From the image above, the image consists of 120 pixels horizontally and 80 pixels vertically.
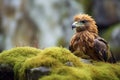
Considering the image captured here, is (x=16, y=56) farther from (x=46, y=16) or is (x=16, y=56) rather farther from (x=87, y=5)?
(x=87, y=5)

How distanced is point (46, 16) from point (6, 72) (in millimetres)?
11907

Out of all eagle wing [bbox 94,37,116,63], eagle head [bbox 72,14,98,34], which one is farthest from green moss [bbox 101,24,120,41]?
eagle wing [bbox 94,37,116,63]

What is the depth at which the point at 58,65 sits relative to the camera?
21.6 ft

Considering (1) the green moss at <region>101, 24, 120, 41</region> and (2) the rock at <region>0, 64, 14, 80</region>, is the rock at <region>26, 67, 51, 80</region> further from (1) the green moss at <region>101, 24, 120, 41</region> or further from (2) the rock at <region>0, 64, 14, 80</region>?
(1) the green moss at <region>101, 24, 120, 41</region>

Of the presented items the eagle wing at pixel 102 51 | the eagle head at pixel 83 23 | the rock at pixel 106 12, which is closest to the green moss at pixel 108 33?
the rock at pixel 106 12

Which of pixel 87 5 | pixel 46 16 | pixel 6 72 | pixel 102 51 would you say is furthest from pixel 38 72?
pixel 87 5

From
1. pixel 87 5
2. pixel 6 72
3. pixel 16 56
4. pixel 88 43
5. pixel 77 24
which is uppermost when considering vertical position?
pixel 87 5

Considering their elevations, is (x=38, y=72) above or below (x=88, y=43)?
below

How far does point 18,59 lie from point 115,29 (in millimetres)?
11170

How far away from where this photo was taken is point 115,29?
1808cm

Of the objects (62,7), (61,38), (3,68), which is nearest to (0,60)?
(3,68)

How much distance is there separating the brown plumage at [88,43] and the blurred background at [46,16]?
34.7ft

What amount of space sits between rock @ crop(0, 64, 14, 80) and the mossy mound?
0.23 feet

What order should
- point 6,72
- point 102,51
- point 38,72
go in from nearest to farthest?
1. point 38,72
2. point 6,72
3. point 102,51
